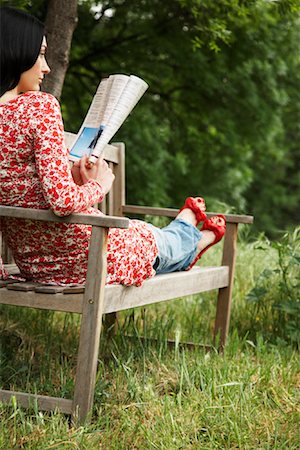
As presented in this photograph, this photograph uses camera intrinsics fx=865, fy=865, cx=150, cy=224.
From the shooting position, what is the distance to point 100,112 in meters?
3.32

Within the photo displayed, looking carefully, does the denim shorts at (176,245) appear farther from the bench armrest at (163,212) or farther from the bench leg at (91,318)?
the bench leg at (91,318)

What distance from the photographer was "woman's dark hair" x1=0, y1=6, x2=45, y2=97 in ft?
10.3

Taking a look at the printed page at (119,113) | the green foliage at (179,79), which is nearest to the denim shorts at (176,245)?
the printed page at (119,113)

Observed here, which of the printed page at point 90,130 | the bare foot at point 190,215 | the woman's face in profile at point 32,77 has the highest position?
the woman's face in profile at point 32,77

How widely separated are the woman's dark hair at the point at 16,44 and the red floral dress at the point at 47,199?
146 mm

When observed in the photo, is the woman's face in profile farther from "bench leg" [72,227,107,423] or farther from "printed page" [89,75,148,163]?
"bench leg" [72,227,107,423]

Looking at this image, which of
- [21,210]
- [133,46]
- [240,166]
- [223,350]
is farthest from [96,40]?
[21,210]

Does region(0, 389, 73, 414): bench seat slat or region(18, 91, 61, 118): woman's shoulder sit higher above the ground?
region(18, 91, 61, 118): woman's shoulder

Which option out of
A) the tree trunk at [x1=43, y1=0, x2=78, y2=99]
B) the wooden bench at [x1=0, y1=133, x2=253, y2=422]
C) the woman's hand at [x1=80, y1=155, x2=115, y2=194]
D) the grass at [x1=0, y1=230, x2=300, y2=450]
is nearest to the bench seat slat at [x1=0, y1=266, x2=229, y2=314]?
the wooden bench at [x1=0, y1=133, x2=253, y2=422]

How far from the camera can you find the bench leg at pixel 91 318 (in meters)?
2.96

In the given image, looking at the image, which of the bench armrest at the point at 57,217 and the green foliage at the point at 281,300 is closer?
the bench armrest at the point at 57,217

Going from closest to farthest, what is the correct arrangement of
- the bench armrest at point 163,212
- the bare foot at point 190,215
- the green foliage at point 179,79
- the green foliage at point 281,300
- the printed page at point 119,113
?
the printed page at point 119,113
the bare foot at point 190,215
the bench armrest at point 163,212
the green foliage at point 281,300
the green foliage at point 179,79

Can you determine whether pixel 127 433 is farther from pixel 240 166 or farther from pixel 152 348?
pixel 240 166

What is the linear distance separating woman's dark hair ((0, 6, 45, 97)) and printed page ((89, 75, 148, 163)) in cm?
36
